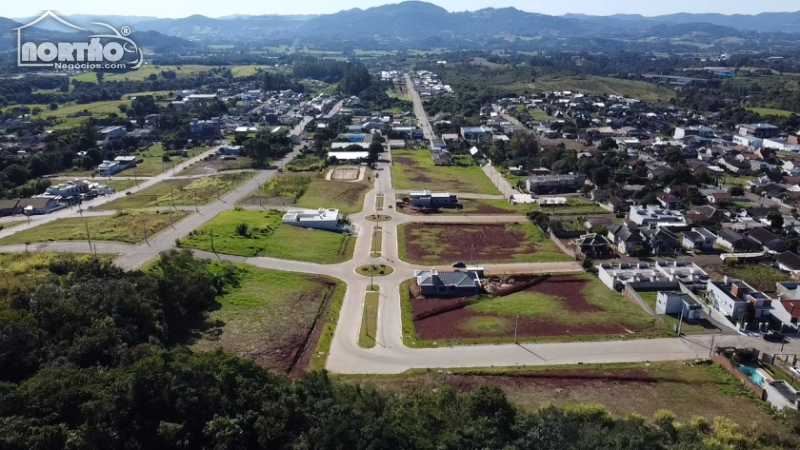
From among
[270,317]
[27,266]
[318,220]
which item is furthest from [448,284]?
[27,266]

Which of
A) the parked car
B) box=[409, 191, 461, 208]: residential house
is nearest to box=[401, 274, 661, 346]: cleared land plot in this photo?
the parked car

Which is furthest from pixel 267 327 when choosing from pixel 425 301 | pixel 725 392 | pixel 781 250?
pixel 781 250

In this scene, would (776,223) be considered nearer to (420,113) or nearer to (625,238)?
(625,238)

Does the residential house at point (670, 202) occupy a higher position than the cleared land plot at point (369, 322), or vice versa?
the residential house at point (670, 202)

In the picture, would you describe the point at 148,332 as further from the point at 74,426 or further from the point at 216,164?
the point at 216,164

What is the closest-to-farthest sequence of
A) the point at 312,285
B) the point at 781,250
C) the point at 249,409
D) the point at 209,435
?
the point at 209,435 < the point at 249,409 < the point at 312,285 < the point at 781,250

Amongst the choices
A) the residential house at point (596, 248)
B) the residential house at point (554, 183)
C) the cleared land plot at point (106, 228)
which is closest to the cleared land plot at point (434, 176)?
the residential house at point (554, 183)

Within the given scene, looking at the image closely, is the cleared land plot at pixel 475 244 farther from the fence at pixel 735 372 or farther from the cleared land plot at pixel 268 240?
the fence at pixel 735 372
